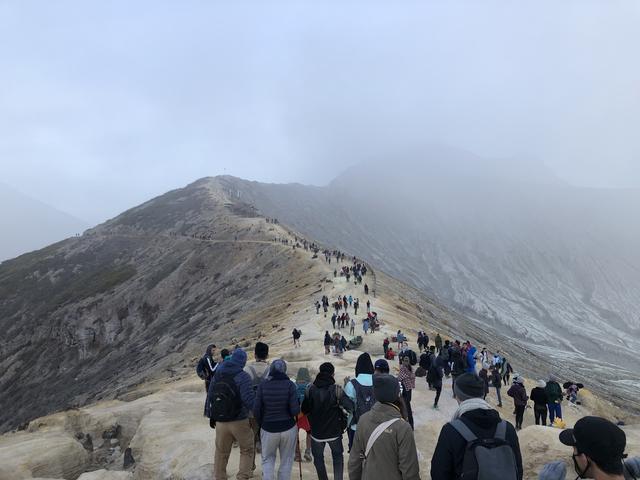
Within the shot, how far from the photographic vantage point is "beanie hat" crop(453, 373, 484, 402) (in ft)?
16.9

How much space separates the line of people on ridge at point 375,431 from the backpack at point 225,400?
0.06ft

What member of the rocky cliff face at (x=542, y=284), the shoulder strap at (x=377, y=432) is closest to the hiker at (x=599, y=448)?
the shoulder strap at (x=377, y=432)

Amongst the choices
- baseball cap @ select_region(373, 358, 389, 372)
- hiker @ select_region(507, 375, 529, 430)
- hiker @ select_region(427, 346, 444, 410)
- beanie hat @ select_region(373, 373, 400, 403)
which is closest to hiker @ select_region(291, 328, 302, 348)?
hiker @ select_region(427, 346, 444, 410)

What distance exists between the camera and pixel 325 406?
8109 mm

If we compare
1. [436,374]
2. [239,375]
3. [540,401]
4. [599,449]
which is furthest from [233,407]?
[540,401]

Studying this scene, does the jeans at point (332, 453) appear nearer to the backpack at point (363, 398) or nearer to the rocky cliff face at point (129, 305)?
the backpack at point (363, 398)

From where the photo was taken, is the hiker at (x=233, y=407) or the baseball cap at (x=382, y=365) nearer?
the baseball cap at (x=382, y=365)

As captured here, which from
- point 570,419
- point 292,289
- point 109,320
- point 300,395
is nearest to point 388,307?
point 292,289

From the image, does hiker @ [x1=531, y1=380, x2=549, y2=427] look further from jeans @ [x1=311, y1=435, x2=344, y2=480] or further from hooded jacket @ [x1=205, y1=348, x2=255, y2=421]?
hooded jacket @ [x1=205, y1=348, x2=255, y2=421]

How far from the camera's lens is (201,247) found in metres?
83.1

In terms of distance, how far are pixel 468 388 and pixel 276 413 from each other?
4054 mm

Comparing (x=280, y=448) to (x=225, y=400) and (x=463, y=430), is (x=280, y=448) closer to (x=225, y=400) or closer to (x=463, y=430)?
(x=225, y=400)

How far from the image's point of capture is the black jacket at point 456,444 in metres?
4.71

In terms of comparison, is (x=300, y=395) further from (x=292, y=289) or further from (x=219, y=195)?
(x=219, y=195)
